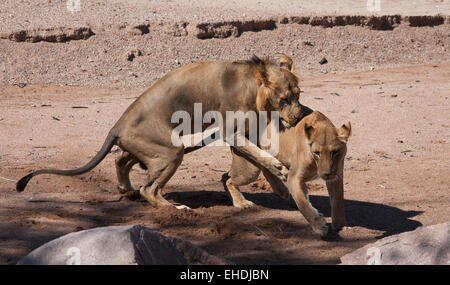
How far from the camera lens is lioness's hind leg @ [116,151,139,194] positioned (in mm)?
7916

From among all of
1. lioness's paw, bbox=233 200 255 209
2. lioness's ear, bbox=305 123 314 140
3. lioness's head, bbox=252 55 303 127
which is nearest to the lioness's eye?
lioness's head, bbox=252 55 303 127

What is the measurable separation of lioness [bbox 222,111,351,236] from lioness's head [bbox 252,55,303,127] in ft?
0.50

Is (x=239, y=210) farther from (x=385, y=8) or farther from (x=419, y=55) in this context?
(x=385, y=8)

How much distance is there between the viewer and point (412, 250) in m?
5.06

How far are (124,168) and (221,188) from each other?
1487 mm

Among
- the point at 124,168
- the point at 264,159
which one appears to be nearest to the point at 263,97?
the point at 264,159

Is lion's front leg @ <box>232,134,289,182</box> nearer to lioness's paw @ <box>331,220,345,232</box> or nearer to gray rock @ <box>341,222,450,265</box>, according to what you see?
lioness's paw @ <box>331,220,345,232</box>

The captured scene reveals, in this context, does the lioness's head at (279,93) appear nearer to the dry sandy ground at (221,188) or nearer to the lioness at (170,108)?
the lioness at (170,108)

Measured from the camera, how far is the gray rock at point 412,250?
4965 mm

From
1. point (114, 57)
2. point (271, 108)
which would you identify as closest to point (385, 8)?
point (114, 57)

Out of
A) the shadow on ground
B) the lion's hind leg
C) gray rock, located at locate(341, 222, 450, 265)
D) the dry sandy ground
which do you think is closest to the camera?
gray rock, located at locate(341, 222, 450, 265)

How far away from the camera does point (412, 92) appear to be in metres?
13.9

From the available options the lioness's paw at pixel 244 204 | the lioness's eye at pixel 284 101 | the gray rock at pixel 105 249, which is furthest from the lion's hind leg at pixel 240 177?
the gray rock at pixel 105 249

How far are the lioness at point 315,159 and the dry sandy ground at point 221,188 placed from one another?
0.28 meters
